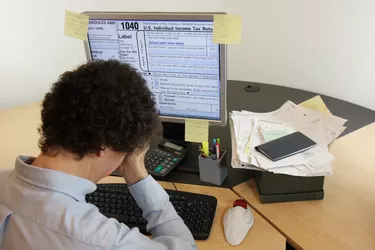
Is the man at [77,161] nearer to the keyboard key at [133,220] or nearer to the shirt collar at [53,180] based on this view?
the shirt collar at [53,180]

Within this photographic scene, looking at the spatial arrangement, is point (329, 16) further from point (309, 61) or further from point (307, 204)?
point (307, 204)

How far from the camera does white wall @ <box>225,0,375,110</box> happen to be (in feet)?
5.21

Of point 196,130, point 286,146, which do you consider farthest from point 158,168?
point 286,146

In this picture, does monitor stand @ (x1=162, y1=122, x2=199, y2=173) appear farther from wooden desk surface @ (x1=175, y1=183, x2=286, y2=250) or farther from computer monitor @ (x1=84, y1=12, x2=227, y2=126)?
wooden desk surface @ (x1=175, y1=183, x2=286, y2=250)

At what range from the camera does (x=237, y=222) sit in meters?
1.04

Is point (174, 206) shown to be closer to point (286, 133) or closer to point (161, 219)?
point (161, 219)

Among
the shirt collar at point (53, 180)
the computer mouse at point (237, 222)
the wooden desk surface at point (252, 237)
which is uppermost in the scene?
the shirt collar at point (53, 180)

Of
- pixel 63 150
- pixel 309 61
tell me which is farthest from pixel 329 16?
pixel 63 150

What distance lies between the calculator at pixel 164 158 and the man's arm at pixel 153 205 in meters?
0.24

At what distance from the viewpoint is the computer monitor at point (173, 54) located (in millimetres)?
1143

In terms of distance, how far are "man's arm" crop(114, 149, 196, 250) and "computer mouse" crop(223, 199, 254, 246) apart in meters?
0.12

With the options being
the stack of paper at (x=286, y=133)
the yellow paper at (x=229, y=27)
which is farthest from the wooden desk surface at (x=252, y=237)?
the yellow paper at (x=229, y=27)

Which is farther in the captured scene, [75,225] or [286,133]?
[286,133]

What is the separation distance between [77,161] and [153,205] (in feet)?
0.83
